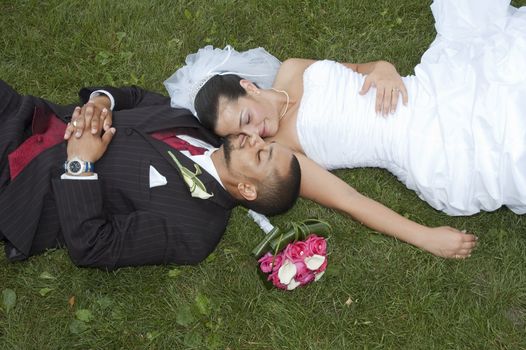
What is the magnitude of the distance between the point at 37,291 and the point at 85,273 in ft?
1.22

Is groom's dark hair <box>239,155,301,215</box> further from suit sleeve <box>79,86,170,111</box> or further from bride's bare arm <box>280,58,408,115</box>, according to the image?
suit sleeve <box>79,86,170,111</box>

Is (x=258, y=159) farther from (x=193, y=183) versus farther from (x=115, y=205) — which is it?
(x=115, y=205)

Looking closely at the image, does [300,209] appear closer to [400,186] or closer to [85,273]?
[400,186]

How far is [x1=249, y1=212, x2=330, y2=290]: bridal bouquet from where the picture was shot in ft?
12.6

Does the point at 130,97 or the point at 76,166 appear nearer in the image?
the point at 76,166

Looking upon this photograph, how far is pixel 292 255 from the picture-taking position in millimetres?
3844

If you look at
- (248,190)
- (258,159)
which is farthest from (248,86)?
(248,190)

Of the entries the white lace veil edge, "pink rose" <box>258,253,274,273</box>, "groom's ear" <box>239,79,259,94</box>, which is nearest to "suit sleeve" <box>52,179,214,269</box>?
"pink rose" <box>258,253,274,273</box>

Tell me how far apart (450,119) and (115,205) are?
2533 mm

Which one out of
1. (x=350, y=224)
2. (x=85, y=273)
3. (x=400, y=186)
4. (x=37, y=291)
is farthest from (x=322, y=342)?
(x=37, y=291)

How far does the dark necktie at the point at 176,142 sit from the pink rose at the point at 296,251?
3.26 ft

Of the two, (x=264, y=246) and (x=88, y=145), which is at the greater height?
(x=88, y=145)

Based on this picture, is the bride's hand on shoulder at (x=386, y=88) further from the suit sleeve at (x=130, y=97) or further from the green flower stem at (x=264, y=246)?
the suit sleeve at (x=130, y=97)

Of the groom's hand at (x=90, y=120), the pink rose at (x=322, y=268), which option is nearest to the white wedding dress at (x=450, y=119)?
the pink rose at (x=322, y=268)
